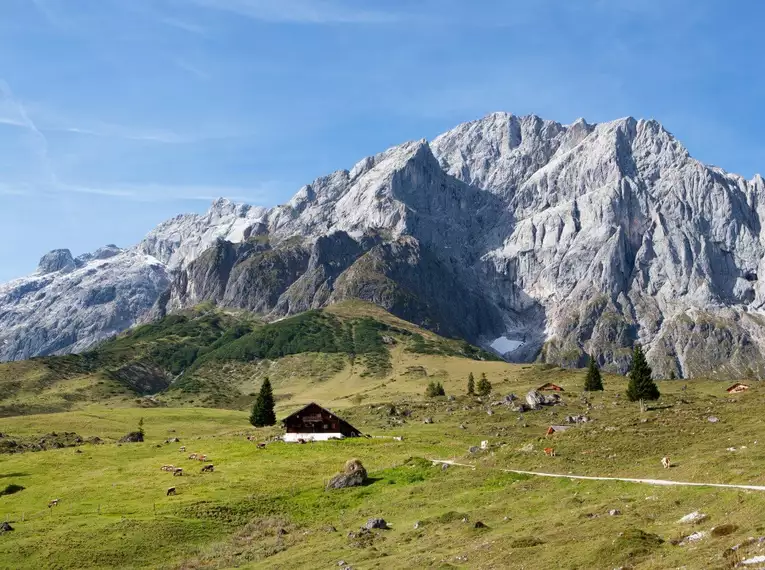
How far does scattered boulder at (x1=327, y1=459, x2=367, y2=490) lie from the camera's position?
66312 millimetres

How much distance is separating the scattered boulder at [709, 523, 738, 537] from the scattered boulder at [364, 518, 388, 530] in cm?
2398

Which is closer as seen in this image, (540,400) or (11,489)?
(11,489)

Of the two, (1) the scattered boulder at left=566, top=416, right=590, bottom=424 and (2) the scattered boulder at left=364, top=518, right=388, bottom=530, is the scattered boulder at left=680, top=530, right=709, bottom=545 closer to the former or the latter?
(2) the scattered boulder at left=364, top=518, right=388, bottom=530

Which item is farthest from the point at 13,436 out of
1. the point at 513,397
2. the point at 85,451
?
the point at 513,397

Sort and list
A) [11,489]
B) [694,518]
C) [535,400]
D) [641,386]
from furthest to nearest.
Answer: [535,400]
[641,386]
[11,489]
[694,518]

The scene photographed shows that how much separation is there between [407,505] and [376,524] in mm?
6721

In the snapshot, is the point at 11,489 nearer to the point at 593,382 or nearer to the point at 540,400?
the point at 540,400

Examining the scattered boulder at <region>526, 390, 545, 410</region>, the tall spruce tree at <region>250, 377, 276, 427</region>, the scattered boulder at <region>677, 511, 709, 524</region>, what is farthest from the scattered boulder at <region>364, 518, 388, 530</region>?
the tall spruce tree at <region>250, 377, 276, 427</region>

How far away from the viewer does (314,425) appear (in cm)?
10938

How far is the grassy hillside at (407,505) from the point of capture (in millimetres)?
36469

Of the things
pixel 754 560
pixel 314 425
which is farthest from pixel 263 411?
pixel 754 560

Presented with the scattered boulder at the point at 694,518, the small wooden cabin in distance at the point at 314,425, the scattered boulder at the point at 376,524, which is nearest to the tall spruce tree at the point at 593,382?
the small wooden cabin in distance at the point at 314,425

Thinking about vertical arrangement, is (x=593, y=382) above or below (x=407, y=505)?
above

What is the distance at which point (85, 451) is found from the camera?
97500 mm
